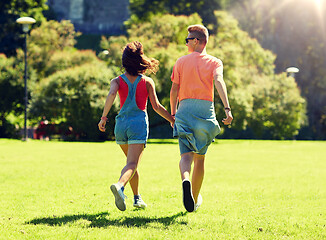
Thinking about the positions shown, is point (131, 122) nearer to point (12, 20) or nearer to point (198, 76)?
point (198, 76)

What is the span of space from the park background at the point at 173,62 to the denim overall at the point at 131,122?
72.2ft

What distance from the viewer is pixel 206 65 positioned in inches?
228

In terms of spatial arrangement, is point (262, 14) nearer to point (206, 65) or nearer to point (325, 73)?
point (325, 73)

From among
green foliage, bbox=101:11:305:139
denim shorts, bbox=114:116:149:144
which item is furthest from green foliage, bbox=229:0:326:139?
denim shorts, bbox=114:116:149:144

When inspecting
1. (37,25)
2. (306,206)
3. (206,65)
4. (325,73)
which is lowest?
(306,206)

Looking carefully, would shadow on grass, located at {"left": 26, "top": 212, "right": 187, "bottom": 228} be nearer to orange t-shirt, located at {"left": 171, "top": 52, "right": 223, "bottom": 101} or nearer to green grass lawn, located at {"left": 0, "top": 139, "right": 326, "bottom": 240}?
green grass lawn, located at {"left": 0, "top": 139, "right": 326, "bottom": 240}

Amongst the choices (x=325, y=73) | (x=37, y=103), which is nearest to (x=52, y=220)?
(x=37, y=103)

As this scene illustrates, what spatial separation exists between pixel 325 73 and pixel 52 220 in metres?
46.0

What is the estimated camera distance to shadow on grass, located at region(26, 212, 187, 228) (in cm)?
536

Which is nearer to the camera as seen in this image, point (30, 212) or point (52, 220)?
point (52, 220)

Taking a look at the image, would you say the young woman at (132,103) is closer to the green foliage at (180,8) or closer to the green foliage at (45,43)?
the green foliage at (45,43)

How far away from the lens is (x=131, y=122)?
5.86 meters

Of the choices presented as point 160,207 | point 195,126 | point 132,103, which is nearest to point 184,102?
point 195,126

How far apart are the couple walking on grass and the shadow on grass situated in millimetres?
438
